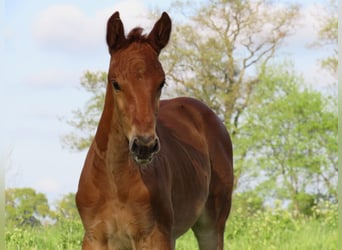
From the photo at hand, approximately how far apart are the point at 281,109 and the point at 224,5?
5902 millimetres

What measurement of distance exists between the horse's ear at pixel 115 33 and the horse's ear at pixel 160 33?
21 centimetres

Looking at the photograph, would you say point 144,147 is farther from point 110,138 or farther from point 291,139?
point 291,139

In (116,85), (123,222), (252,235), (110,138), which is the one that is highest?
(116,85)

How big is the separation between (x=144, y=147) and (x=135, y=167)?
0.74m

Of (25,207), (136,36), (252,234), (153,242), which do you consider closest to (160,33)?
(136,36)

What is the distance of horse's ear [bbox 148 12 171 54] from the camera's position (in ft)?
16.8

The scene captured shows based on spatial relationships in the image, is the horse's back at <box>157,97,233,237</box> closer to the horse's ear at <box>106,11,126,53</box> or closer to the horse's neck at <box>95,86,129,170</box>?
the horse's neck at <box>95,86,129,170</box>

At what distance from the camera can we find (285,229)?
34.2 feet

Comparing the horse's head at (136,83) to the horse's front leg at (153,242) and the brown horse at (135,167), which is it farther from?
the horse's front leg at (153,242)

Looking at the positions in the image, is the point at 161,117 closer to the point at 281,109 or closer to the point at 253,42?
the point at 281,109

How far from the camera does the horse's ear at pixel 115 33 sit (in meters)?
4.99

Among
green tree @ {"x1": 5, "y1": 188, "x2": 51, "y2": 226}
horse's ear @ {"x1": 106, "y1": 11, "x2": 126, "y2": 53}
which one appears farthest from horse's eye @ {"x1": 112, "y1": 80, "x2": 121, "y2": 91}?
green tree @ {"x1": 5, "y1": 188, "x2": 51, "y2": 226}

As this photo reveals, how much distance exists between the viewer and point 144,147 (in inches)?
177

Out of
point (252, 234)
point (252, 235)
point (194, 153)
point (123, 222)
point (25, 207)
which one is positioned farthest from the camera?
point (25, 207)
